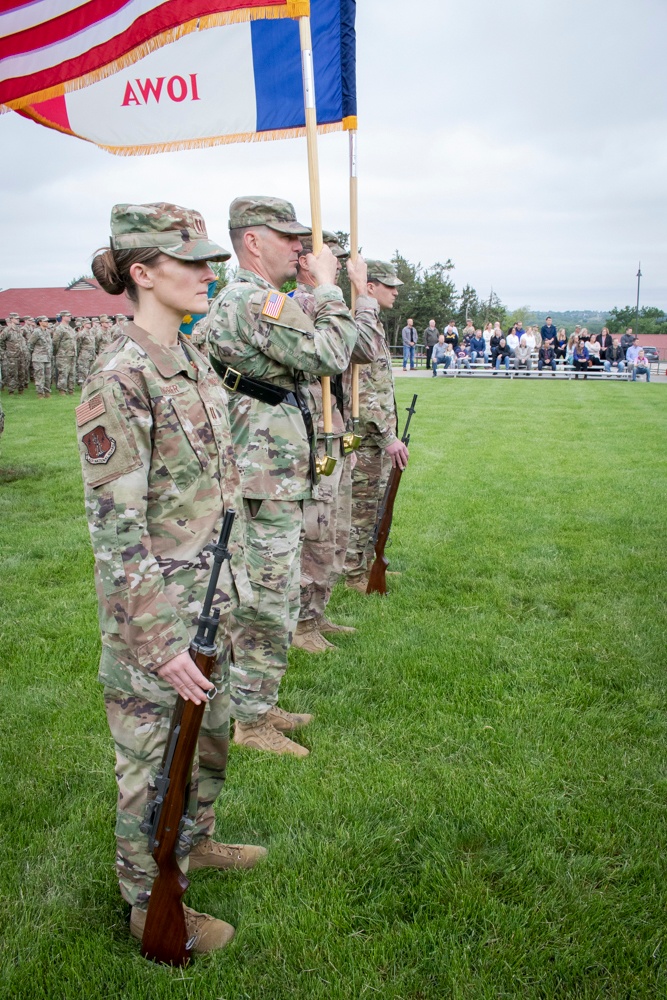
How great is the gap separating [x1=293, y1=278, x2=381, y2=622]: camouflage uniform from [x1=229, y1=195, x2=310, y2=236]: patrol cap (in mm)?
883

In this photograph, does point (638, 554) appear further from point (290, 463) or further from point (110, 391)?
point (110, 391)

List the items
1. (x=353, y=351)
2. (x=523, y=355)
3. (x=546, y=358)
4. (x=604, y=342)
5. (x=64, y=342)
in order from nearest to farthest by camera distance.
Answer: (x=353, y=351)
(x=64, y=342)
(x=523, y=355)
(x=604, y=342)
(x=546, y=358)

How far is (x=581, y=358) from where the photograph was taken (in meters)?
29.0

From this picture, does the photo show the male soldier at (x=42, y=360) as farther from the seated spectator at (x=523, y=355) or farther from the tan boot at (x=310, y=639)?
the tan boot at (x=310, y=639)

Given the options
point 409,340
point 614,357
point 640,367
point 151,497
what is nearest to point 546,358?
point 614,357

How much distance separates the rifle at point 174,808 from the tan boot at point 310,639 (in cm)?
248

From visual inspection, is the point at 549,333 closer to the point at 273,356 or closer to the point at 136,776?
the point at 273,356

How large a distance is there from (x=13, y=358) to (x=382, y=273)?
19399mm

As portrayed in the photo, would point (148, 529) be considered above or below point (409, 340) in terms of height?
below

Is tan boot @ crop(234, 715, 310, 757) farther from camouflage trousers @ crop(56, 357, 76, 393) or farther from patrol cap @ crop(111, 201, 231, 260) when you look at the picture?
camouflage trousers @ crop(56, 357, 76, 393)

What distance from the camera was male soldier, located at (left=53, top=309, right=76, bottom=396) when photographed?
21.6 metres

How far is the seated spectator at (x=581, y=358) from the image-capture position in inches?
1137

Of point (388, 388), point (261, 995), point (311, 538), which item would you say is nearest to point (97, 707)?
point (311, 538)

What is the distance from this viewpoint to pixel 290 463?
3.67 meters
